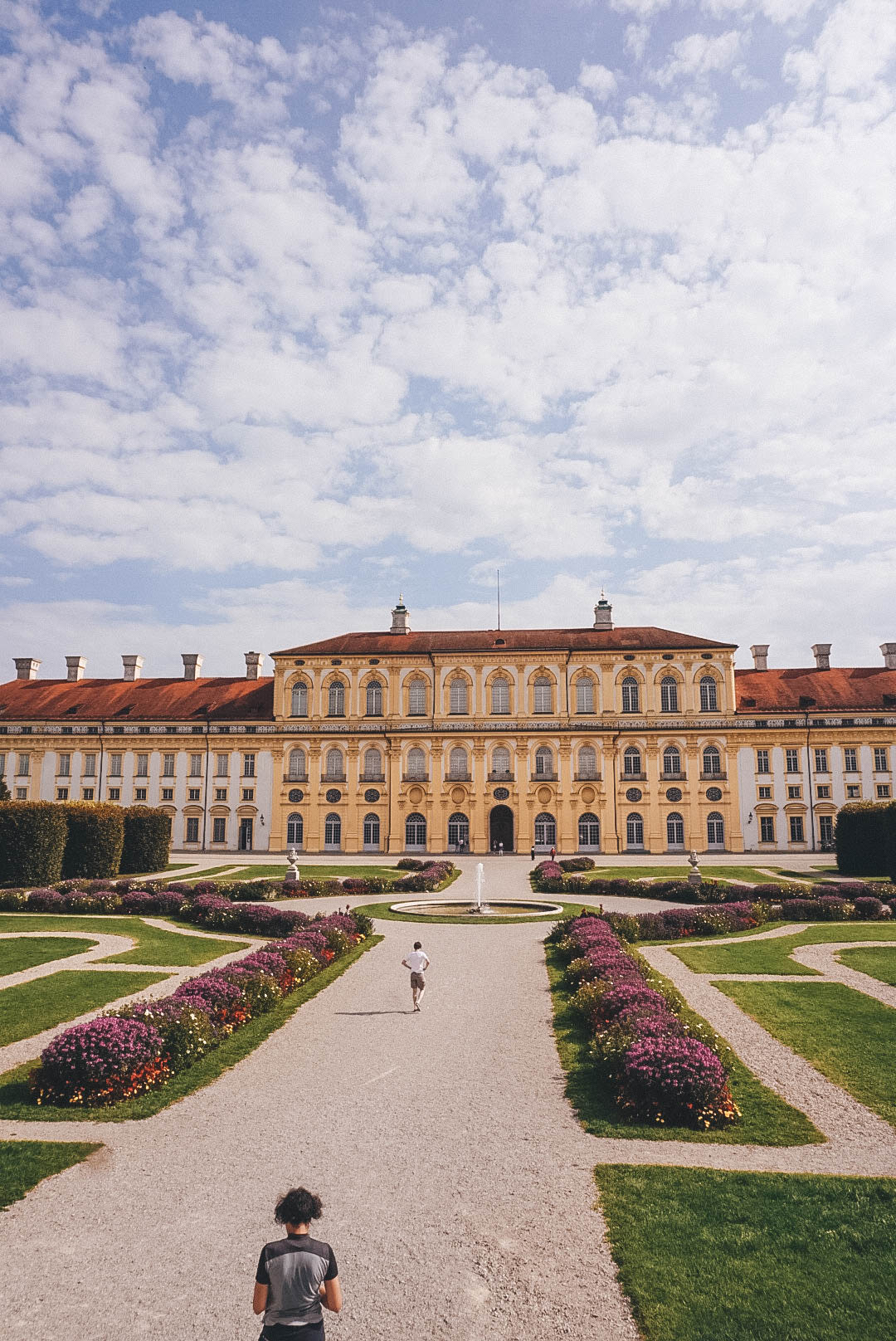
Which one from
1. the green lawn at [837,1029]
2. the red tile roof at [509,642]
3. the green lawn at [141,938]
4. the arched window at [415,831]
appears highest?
the red tile roof at [509,642]

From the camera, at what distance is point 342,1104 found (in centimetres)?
1143

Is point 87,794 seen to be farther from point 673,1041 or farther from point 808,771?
point 673,1041

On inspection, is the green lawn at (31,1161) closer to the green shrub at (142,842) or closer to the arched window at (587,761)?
the green shrub at (142,842)

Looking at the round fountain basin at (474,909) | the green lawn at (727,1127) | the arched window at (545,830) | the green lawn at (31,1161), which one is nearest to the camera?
the green lawn at (31,1161)

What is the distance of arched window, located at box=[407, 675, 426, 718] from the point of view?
202 ft

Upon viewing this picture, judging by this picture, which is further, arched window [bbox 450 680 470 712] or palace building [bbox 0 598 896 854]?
arched window [bbox 450 680 470 712]

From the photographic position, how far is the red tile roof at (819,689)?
5953 centimetres

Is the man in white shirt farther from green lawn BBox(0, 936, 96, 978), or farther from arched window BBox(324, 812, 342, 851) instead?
arched window BBox(324, 812, 342, 851)

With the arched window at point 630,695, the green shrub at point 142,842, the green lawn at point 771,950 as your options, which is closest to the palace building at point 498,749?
the arched window at point 630,695

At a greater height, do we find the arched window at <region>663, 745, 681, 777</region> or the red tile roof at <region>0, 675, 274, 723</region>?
the red tile roof at <region>0, 675, 274, 723</region>

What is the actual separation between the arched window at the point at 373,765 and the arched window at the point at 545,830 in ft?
37.4

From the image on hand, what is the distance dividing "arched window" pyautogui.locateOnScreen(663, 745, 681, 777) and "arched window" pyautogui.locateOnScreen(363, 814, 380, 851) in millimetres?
20084

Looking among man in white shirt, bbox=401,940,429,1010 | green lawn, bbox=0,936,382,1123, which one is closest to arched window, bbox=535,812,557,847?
man in white shirt, bbox=401,940,429,1010

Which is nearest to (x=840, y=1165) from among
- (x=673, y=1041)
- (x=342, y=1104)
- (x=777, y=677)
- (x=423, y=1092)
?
(x=673, y=1041)
